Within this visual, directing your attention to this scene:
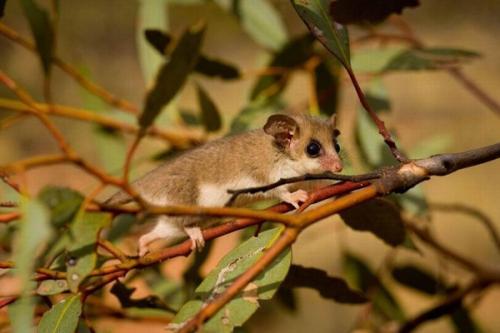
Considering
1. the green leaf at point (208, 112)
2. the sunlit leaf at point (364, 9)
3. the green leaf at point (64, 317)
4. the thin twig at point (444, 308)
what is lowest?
the green leaf at point (64, 317)

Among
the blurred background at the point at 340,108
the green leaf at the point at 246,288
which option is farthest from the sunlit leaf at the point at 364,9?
the blurred background at the point at 340,108

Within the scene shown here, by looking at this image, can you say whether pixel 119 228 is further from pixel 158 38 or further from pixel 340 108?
pixel 340 108

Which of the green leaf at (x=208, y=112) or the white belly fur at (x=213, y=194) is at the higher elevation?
the green leaf at (x=208, y=112)

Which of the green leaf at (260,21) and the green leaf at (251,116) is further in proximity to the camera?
the green leaf at (260,21)

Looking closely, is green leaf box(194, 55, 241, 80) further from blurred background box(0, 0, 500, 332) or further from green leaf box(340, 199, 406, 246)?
blurred background box(0, 0, 500, 332)

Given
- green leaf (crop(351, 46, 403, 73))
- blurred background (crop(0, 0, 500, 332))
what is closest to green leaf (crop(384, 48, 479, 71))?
green leaf (crop(351, 46, 403, 73))

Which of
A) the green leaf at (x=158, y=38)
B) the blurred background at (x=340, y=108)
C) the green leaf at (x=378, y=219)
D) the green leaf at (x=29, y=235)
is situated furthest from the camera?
the blurred background at (x=340, y=108)

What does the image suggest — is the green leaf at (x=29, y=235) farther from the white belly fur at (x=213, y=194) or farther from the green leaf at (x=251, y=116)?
the green leaf at (x=251, y=116)

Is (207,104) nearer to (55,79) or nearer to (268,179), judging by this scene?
(268,179)
